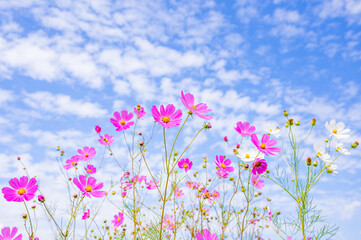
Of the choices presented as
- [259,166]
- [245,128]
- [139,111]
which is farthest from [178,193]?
[259,166]

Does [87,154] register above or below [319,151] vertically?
above

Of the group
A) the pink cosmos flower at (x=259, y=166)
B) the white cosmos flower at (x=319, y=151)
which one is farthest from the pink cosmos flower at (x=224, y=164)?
the white cosmos flower at (x=319, y=151)

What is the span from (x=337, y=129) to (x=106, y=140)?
1.75 meters

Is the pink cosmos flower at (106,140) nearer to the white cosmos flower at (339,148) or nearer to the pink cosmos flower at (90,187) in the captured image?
the pink cosmos flower at (90,187)

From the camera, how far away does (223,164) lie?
212 centimetres

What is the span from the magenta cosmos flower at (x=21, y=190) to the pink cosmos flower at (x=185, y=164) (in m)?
1.11

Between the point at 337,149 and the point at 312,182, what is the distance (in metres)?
0.25

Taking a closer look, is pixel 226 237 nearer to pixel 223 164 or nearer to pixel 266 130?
pixel 223 164

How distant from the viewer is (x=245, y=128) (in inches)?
74.5

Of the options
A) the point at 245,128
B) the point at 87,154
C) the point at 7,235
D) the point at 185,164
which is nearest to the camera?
the point at 7,235

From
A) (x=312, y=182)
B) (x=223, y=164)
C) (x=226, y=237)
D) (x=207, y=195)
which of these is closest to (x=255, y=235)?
(x=226, y=237)

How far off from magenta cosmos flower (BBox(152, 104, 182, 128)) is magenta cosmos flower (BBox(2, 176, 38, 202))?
2.23 ft

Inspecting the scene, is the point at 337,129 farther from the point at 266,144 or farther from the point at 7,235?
the point at 7,235

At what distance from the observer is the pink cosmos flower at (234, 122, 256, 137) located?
188 cm
